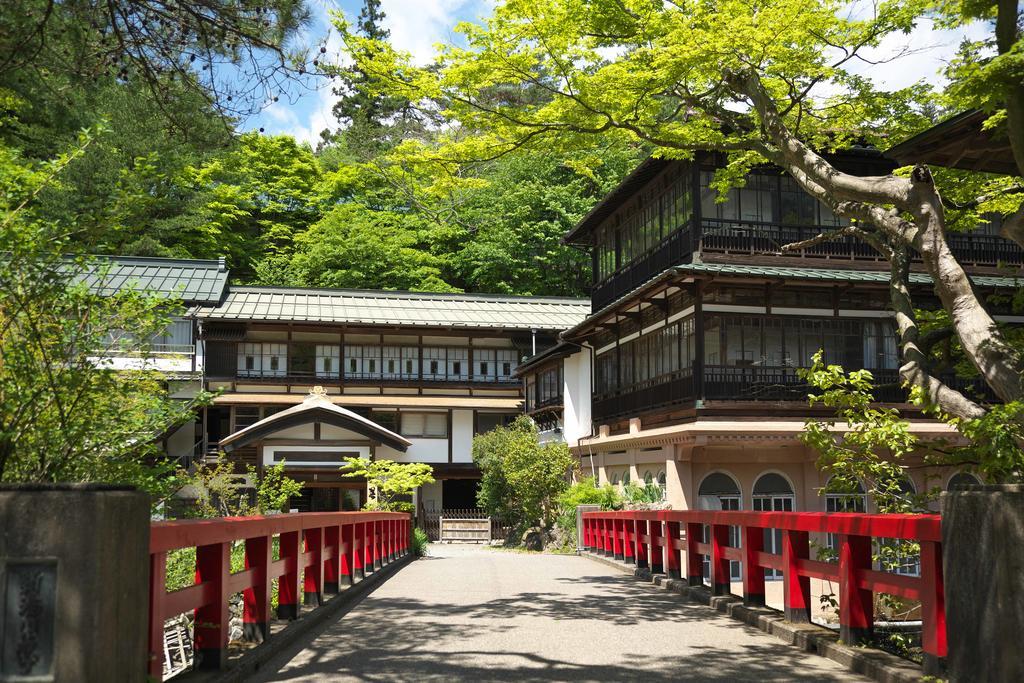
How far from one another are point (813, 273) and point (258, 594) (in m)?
18.0

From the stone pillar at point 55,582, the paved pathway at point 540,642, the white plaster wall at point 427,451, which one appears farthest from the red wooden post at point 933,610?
the white plaster wall at point 427,451

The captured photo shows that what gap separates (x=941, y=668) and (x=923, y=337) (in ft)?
20.4

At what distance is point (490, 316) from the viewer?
42875 millimetres

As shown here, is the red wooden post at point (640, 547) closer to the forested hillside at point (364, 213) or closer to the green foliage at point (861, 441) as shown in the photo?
the green foliage at point (861, 441)

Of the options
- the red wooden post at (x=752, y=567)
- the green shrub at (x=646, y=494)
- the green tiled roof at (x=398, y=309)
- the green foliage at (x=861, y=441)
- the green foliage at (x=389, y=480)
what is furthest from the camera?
the green tiled roof at (x=398, y=309)

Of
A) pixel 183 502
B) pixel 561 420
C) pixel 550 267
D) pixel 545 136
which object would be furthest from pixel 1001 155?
pixel 550 267

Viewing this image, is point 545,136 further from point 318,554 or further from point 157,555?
point 157,555

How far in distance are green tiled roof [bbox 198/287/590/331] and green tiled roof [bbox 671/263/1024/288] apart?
18801 millimetres

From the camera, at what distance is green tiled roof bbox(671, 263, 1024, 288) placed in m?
22.1

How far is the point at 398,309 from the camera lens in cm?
4247

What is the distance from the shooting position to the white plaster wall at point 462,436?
4097 cm

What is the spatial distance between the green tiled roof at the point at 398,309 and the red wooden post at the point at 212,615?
32.8m

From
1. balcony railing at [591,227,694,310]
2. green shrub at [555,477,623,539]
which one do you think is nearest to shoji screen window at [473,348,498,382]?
balcony railing at [591,227,694,310]

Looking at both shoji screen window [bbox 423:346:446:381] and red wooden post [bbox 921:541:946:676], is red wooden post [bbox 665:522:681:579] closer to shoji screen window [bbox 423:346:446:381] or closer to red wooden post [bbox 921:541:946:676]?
red wooden post [bbox 921:541:946:676]
